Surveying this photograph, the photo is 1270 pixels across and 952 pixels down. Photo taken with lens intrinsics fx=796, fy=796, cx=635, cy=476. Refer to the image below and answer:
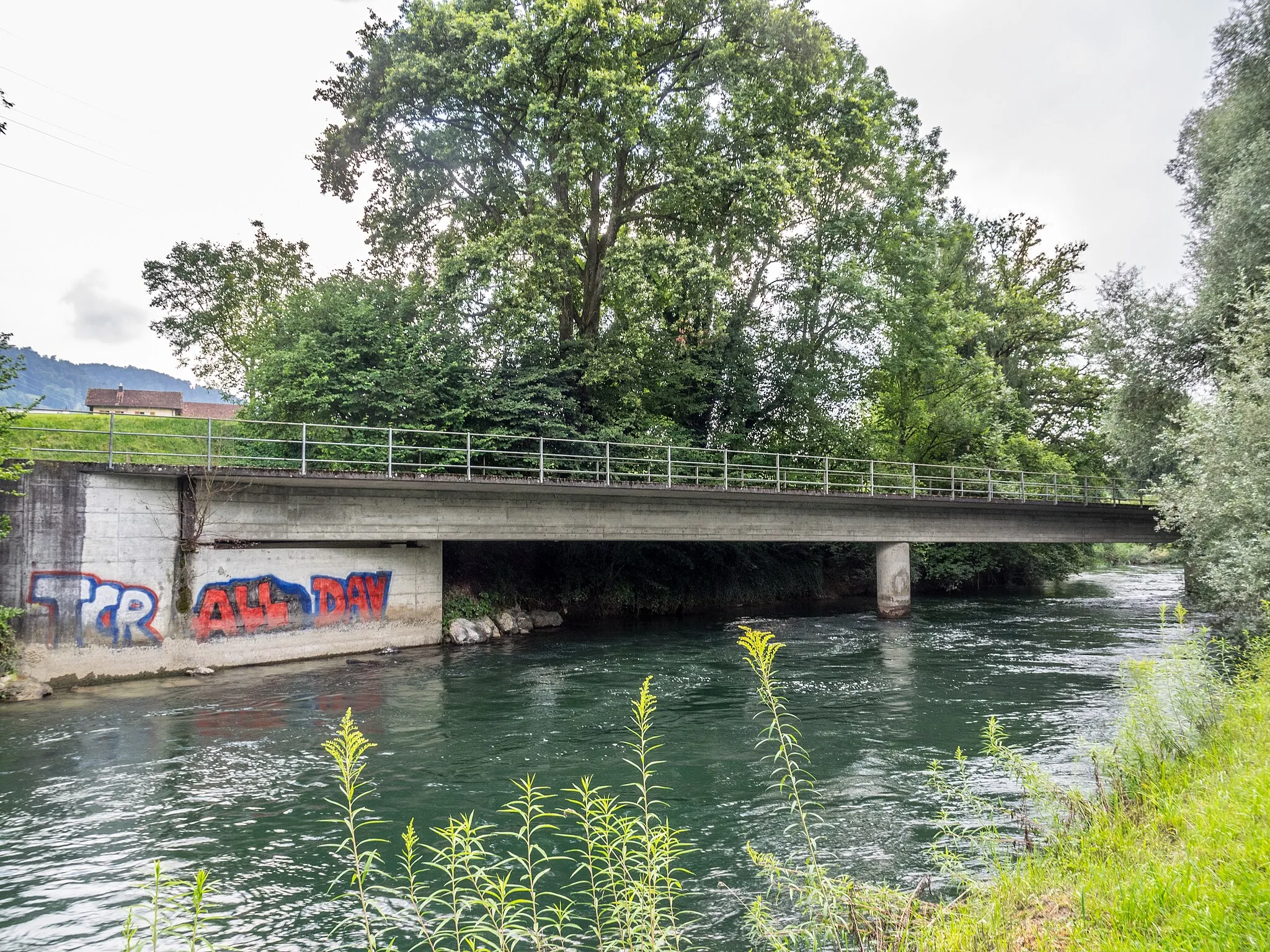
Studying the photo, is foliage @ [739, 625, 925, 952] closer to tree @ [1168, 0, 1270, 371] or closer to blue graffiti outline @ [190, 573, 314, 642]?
blue graffiti outline @ [190, 573, 314, 642]

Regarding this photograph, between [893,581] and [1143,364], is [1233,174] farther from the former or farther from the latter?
[893,581]

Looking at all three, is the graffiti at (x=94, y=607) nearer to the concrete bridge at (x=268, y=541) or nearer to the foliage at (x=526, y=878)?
the concrete bridge at (x=268, y=541)

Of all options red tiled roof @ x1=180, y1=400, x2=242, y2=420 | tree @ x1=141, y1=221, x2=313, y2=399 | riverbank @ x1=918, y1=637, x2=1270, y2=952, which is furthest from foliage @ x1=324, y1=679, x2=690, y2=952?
red tiled roof @ x1=180, y1=400, x2=242, y2=420

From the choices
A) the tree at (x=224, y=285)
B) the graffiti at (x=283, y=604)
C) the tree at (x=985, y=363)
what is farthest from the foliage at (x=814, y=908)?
the tree at (x=224, y=285)

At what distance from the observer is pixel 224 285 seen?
4434 cm

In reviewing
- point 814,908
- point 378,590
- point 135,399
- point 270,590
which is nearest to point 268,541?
point 270,590

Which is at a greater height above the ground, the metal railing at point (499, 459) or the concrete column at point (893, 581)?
the metal railing at point (499, 459)

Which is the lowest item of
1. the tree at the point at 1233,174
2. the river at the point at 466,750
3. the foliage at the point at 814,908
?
the river at the point at 466,750

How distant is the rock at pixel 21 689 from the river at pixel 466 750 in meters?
0.49

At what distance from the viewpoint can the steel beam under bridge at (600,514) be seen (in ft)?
64.0

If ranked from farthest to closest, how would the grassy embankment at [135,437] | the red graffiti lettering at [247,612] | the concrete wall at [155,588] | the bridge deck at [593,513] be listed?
the grassy embankment at [135,437] < the bridge deck at [593,513] < the red graffiti lettering at [247,612] < the concrete wall at [155,588]

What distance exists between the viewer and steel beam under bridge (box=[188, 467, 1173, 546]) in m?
19.5

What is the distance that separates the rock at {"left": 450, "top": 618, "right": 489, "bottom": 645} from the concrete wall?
1976 mm

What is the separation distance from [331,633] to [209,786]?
1036 cm
